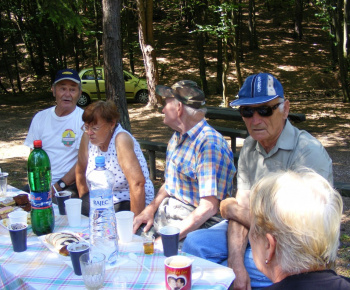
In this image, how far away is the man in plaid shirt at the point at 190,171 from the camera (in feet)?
8.05

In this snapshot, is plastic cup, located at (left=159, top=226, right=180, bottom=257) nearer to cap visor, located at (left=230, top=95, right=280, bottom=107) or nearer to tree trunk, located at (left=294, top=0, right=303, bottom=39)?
cap visor, located at (left=230, top=95, right=280, bottom=107)

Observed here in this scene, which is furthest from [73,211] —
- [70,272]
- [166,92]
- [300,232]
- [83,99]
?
[83,99]

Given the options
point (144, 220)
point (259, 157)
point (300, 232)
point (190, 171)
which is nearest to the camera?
point (300, 232)

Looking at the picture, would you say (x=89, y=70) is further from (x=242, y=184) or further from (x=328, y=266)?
(x=328, y=266)

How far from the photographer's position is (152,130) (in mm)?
9844

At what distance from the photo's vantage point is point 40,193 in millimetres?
2023

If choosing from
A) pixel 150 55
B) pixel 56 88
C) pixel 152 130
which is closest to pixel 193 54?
pixel 150 55

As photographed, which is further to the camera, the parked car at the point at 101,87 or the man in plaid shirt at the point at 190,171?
the parked car at the point at 101,87

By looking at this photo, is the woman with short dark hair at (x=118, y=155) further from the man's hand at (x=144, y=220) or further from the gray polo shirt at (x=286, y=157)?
the gray polo shirt at (x=286, y=157)

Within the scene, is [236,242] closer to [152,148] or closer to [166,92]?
[166,92]

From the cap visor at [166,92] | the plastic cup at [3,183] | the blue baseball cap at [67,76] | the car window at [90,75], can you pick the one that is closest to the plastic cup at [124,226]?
the cap visor at [166,92]

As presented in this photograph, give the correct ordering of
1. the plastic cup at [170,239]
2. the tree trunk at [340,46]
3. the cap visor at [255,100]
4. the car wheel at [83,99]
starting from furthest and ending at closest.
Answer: the car wheel at [83,99] < the tree trunk at [340,46] < the cap visor at [255,100] < the plastic cup at [170,239]

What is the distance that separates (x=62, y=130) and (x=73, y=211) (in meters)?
1.66

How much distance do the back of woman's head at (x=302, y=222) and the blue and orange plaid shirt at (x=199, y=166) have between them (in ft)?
3.68
